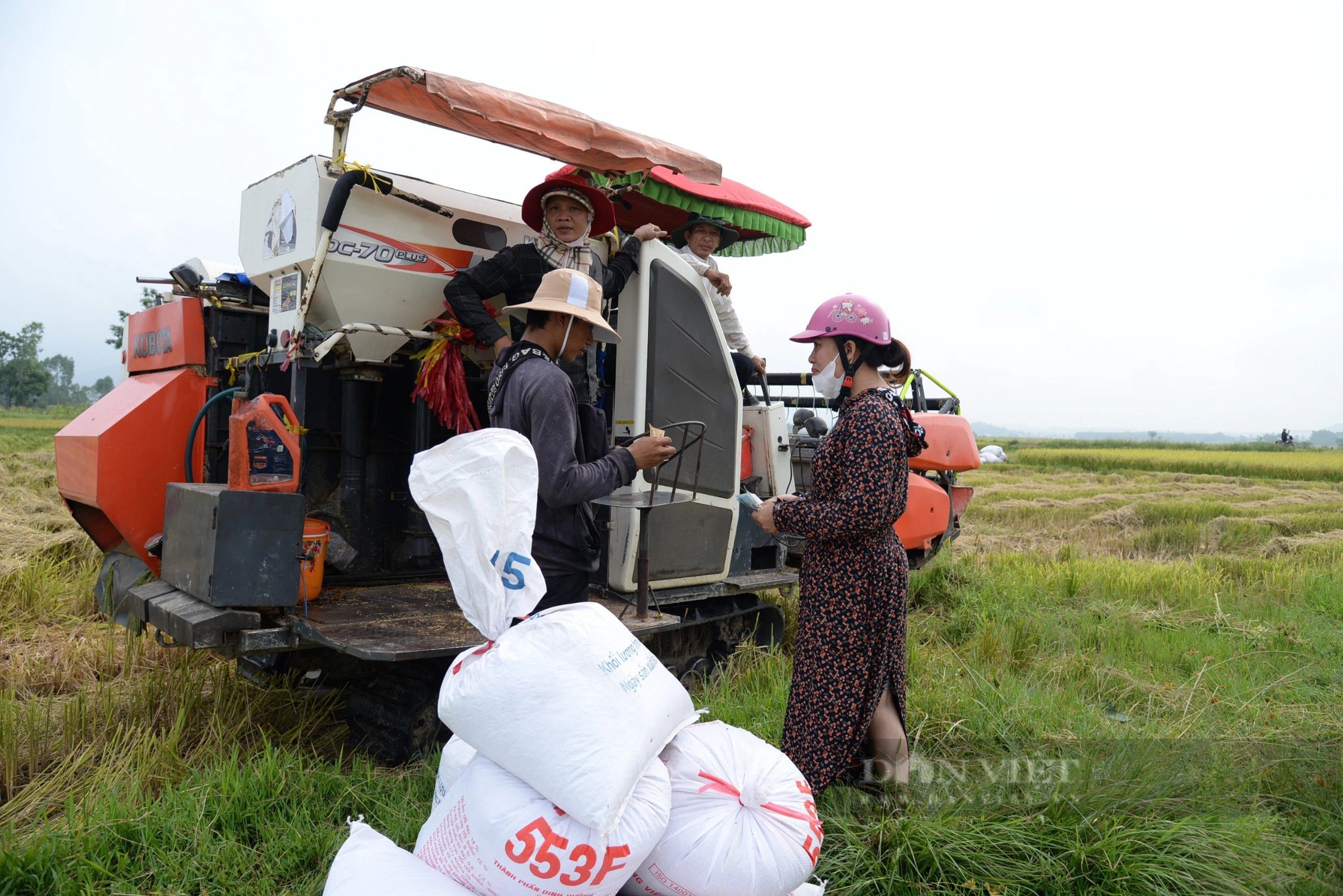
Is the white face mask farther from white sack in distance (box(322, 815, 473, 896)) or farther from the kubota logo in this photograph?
the kubota logo

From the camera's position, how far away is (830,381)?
123 inches

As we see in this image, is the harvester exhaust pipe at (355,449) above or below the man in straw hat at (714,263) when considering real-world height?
below

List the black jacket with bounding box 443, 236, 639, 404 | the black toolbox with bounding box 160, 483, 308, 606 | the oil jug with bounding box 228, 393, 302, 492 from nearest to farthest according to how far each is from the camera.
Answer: the black toolbox with bounding box 160, 483, 308, 606, the oil jug with bounding box 228, 393, 302, 492, the black jacket with bounding box 443, 236, 639, 404

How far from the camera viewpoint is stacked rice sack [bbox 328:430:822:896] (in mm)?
1975

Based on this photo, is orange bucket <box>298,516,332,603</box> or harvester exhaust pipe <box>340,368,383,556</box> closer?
orange bucket <box>298,516,332,603</box>

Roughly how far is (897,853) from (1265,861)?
111cm

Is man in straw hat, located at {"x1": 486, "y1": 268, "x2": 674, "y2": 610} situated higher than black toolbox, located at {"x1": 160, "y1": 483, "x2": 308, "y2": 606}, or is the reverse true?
man in straw hat, located at {"x1": 486, "y1": 268, "x2": 674, "y2": 610}

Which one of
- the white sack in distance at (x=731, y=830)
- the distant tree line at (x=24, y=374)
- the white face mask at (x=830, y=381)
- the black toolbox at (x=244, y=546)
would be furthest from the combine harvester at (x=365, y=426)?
the distant tree line at (x=24, y=374)

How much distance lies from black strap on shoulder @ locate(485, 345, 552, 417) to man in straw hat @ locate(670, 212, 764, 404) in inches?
81.3

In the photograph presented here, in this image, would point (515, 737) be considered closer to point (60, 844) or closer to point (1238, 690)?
point (60, 844)

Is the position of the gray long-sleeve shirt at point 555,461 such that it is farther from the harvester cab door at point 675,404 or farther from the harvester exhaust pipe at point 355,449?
the harvester exhaust pipe at point 355,449

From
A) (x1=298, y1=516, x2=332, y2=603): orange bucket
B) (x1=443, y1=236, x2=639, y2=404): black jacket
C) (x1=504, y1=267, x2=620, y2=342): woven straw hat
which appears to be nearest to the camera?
(x1=504, y1=267, x2=620, y2=342): woven straw hat

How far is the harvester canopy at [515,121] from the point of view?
11.4ft

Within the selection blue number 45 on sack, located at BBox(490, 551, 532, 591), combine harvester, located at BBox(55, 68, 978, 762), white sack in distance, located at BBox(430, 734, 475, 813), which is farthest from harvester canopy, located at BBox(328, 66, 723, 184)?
white sack in distance, located at BBox(430, 734, 475, 813)
